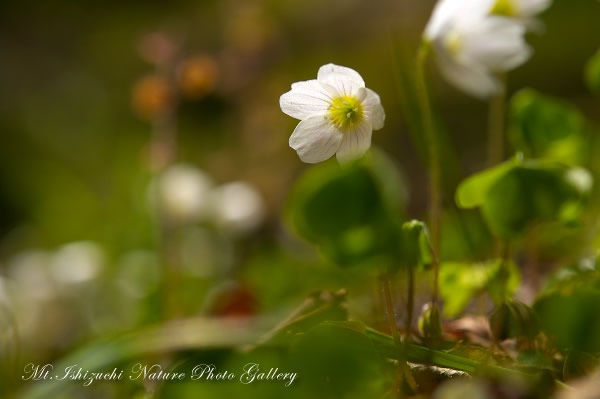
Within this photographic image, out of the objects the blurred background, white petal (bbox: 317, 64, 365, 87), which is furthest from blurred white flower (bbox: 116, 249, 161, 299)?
white petal (bbox: 317, 64, 365, 87)

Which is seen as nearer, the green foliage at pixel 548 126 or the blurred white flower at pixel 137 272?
the green foliage at pixel 548 126

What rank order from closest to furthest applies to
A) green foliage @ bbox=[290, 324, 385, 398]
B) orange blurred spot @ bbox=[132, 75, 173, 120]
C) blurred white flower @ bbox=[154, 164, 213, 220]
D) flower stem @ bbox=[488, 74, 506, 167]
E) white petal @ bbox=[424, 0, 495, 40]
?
green foliage @ bbox=[290, 324, 385, 398] < white petal @ bbox=[424, 0, 495, 40] < flower stem @ bbox=[488, 74, 506, 167] < orange blurred spot @ bbox=[132, 75, 173, 120] < blurred white flower @ bbox=[154, 164, 213, 220]

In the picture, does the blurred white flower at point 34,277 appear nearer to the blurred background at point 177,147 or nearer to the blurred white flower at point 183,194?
the blurred background at point 177,147

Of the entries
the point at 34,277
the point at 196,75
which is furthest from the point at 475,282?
the point at 34,277

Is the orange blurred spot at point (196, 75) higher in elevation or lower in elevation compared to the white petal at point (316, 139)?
higher

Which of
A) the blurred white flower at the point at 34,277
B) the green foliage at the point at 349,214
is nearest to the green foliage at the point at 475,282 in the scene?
the green foliage at the point at 349,214

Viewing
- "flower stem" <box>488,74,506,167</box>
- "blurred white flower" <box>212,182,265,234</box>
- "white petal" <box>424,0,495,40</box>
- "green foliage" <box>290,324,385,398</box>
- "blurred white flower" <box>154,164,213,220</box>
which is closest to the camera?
"green foliage" <box>290,324,385,398</box>

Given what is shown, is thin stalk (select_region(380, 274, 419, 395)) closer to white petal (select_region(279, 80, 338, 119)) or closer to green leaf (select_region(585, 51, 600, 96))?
white petal (select_region(279, 80, 338, 119))
